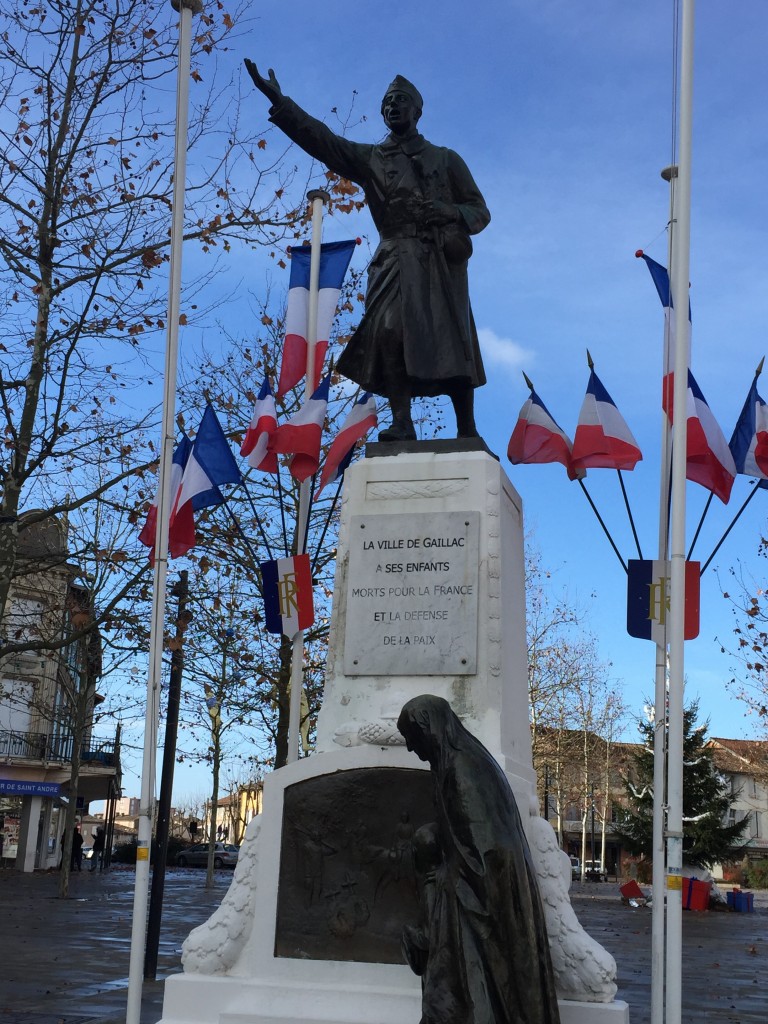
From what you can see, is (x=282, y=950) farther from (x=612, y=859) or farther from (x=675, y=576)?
(x=612, y=859)

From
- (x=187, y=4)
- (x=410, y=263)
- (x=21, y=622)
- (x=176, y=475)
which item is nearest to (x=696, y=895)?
(x=21, y=622)

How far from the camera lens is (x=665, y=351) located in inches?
345

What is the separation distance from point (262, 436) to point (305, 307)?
1.66 metres

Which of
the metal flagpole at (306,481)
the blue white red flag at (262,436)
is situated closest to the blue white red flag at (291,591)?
the metal flagpole at (306,481)

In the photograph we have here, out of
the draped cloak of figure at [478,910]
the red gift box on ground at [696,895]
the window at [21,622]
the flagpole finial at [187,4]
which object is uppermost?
the flagpole finial at [187,4]

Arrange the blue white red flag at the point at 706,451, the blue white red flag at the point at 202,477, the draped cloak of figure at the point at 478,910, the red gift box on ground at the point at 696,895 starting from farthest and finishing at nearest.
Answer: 1. the red gift box on ground at the point at 696,895
2. the blue white red flag at the point at 202,477
3. the blue white red flag at the point at 706,451
4. the draped cloak of figure at the point at 478,910

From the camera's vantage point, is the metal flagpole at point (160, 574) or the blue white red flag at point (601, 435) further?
→ the blue white red flag at point (601, 435)

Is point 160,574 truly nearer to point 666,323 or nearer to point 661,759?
point 661,759

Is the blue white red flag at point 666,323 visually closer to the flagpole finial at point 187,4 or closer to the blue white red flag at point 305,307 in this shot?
the blue white red flag at point 305,307

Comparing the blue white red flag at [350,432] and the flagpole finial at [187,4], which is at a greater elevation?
the flagpole finial at [187,4]

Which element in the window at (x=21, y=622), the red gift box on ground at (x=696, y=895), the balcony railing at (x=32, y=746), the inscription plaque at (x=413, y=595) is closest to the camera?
the inscription plaque at (x=413, y=595)

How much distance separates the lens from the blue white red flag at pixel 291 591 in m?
8.93

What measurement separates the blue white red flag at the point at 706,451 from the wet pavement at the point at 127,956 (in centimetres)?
436

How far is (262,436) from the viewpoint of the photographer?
9.60m
